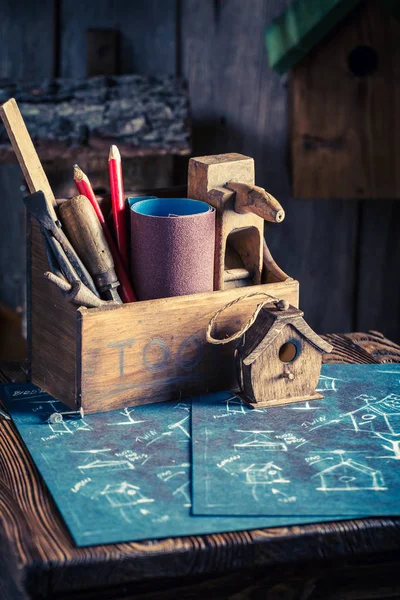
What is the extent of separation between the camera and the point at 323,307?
2.54 meters

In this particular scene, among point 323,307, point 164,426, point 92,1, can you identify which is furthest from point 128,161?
point 164,426

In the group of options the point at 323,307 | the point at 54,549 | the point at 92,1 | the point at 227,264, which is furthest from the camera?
the point at 323,307

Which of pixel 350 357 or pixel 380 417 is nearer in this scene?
pixel 380 417

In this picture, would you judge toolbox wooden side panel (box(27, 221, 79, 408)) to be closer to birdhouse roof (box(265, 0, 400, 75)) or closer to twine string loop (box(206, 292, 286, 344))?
twine string loop (box(206, 292, 286, 344))

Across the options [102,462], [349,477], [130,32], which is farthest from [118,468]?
[130,32]

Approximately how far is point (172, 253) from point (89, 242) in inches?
4.4

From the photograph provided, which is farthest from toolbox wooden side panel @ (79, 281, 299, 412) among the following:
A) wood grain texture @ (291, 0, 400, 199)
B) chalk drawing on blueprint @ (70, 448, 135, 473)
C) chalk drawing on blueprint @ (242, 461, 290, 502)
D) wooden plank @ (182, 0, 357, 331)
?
wooden plank @ (182, 0, 357, 331)

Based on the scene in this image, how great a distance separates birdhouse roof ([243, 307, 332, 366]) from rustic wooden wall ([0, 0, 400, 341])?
3.42 feet

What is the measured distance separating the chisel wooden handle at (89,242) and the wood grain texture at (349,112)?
0.89 m

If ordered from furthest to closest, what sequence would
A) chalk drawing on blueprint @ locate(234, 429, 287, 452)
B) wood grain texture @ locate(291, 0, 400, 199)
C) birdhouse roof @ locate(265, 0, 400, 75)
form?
wood grain texture @ locate(291, 0, 400, 199) → birdhouse roof @ locate(265, 0, 400, 75) → chalk drawing on blueprint @ locate(234, 429, 287, 452)

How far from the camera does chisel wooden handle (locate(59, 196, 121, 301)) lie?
139 cm

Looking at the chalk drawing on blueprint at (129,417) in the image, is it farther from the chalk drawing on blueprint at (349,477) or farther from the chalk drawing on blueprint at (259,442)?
the chalk drawing on blueprint at (349,477)

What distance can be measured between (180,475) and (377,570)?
0.25 m

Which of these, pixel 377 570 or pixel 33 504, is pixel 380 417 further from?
pixel 33 504
